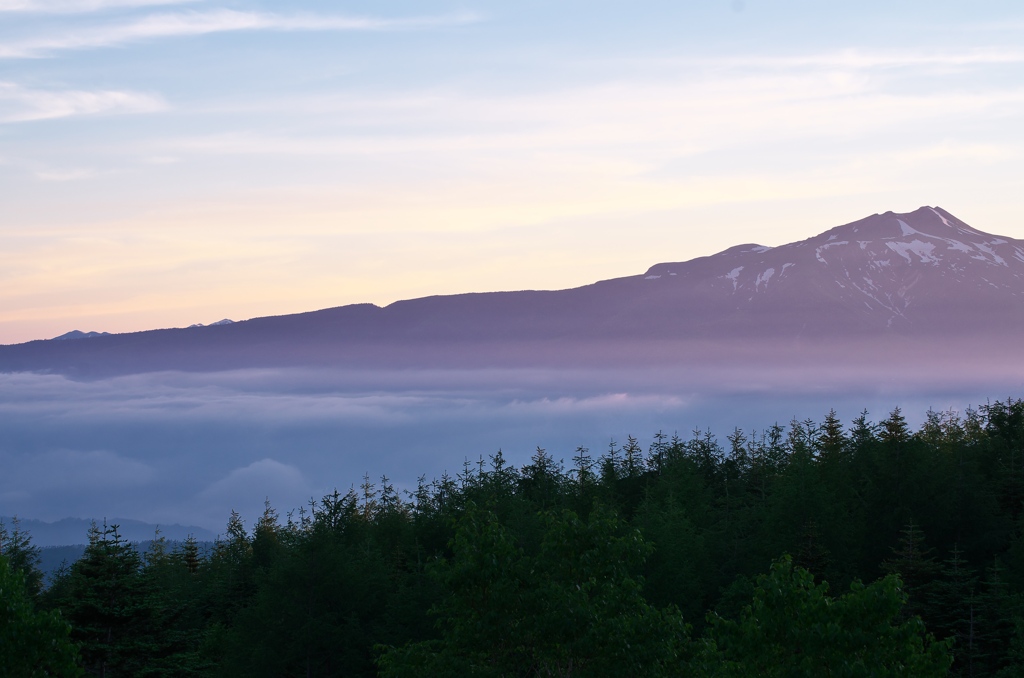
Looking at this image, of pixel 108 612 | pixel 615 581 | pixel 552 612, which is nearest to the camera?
pixel 552 612

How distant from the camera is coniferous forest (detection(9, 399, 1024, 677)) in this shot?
99.9 feet

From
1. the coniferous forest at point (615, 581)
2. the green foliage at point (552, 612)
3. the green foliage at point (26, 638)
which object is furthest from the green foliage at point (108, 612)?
the green foliage at point (552, 612)

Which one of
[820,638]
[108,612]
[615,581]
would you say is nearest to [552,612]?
[615,581]

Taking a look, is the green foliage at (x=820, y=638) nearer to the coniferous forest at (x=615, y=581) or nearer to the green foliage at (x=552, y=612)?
the coniferous forest at (x=615, y=581)

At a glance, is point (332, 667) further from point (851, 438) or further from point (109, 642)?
point (851, 438)

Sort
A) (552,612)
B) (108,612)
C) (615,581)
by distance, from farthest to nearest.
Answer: (108,612)
(615,581)
(552,612)

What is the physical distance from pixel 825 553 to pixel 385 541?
45.8 meters

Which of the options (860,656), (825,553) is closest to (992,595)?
(825,553)

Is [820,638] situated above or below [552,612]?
below

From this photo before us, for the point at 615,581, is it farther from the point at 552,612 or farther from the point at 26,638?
the point at 26,638

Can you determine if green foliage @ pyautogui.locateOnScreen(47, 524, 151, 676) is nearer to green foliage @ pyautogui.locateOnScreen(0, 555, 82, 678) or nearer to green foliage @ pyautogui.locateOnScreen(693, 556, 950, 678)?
green foliage @ pyautogui.locateOnScreen(0, 555, 82, 678)

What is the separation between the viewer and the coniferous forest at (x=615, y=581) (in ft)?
99.9

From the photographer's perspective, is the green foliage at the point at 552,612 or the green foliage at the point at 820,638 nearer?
the green foliage at the point at 820,638

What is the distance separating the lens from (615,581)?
31453 millimetres
